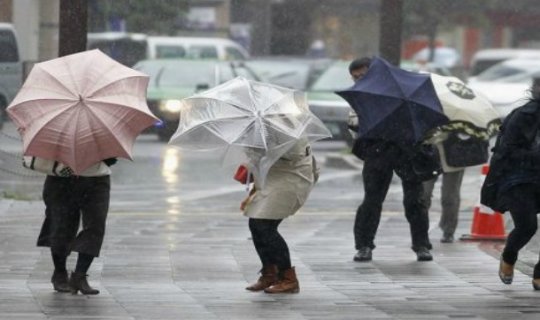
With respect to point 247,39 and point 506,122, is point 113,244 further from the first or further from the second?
point 247,39

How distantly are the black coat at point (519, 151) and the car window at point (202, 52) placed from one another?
24.4 meters

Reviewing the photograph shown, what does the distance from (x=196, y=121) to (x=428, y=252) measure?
9.87 feet

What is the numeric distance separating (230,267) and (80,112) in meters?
2.64

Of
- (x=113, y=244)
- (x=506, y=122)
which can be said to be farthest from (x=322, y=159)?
(x=506, y=122)

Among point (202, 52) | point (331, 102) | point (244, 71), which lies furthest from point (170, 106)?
point (202, 52)

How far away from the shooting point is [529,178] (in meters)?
10.8

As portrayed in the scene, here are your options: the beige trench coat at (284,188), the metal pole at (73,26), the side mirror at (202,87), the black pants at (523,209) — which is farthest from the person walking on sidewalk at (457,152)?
the side mirror at (202,87)

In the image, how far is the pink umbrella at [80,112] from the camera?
10.1 meters

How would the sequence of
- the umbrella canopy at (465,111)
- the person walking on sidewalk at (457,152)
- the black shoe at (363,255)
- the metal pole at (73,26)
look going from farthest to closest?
1. the metal pole at (73,26)
2. the person walking on sidewalk at (457,152)
3. the umbrella canopy at (465,111)
4. the black shoe at (363,255)

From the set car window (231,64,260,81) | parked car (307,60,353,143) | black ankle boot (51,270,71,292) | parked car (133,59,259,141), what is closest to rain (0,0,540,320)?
black ankle boot (51,270,71,292)

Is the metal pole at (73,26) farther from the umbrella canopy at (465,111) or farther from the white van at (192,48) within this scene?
the white van at (192,48)

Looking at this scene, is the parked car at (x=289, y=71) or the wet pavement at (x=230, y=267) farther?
the parked car at (x=289, y=71)

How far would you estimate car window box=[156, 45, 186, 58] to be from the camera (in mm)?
33219

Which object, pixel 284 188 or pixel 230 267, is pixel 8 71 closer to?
pixel 230 267
